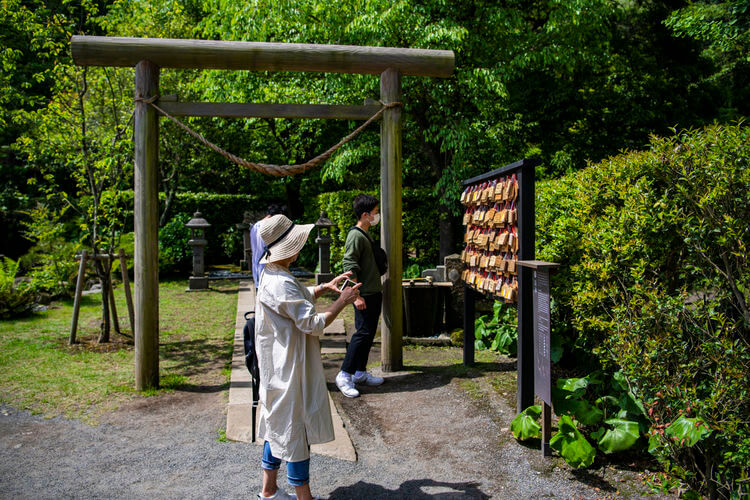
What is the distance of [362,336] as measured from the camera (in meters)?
5.45

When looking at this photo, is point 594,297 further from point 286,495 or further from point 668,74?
point 668,74

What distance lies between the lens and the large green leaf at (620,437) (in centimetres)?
351

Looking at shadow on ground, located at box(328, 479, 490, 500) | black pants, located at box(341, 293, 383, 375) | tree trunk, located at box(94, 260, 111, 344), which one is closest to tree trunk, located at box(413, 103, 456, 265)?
black pants, located at box(341, 293, 383, 375)

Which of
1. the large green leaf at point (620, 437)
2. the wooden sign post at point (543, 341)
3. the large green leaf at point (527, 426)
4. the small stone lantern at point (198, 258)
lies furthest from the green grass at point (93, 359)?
the large green leaf at point (620, 437)

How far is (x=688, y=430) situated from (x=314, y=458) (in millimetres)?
2455

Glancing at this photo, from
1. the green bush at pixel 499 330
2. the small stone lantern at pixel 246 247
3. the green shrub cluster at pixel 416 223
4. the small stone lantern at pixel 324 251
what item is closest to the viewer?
the green bush at pixel 499 330

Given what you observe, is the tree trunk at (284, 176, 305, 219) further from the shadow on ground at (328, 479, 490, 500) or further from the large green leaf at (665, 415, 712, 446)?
the large green leaf at (665, 415, 712, 446)

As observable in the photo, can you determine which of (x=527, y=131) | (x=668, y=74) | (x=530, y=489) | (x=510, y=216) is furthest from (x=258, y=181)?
(x=530, y=489)

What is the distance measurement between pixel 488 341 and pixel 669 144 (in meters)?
4.14

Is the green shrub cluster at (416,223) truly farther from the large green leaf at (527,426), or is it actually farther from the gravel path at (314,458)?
the large green leaf at (527,426)

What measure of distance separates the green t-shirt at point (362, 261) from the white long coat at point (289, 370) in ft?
7.53

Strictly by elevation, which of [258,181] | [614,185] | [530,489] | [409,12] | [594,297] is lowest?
[530,489]

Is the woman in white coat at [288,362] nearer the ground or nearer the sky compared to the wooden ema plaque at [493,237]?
nearer the ground

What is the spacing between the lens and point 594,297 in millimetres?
3764
